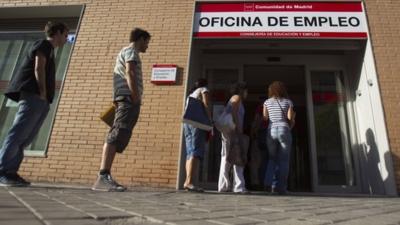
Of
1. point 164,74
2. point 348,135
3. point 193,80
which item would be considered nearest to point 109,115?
point 164,74

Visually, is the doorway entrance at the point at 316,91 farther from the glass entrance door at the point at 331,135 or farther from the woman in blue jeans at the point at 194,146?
the woman in blue jeans at the point at 194,146

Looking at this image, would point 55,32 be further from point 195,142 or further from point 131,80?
point 195,142

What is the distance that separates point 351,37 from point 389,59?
74 centimetres

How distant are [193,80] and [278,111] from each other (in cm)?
192

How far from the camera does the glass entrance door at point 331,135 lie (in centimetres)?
640

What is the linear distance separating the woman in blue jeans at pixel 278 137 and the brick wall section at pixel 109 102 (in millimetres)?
1487

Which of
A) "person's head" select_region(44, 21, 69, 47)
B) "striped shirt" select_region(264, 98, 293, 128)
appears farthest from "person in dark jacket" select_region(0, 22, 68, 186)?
"striped shirt" select_region(264, 98, 293, 128)

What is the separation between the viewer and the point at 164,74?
623 centimetres

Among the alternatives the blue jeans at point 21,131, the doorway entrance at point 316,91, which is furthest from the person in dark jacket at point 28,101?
the doorway entrance at point 316,91

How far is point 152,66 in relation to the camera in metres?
6.36

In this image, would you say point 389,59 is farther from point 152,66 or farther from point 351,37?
point 152,66

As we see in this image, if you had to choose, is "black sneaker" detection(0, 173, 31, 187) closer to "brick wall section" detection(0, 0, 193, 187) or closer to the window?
"brick wall section" detection(0, 0, 193, 187)

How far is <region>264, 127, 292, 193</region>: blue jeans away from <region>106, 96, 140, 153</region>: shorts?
6.75 ft

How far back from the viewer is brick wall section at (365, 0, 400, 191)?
18.8ft
